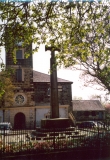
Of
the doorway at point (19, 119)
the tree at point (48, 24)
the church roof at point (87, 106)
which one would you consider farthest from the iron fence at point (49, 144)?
the church roof at point (87, 106)

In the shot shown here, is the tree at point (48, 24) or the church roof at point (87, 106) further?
the church roof at point (87, 106)

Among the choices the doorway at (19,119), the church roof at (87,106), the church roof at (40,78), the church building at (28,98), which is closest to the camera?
the church building at (28,98)

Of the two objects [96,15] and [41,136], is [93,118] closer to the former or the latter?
[41,136]

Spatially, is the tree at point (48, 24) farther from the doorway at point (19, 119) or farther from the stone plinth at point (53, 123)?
the doorway at point (19, 119)

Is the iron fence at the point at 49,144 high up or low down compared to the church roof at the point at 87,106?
down

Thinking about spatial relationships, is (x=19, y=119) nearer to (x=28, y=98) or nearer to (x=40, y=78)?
(x=28, y=98)

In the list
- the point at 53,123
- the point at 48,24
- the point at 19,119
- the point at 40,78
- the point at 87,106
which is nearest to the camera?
the point at 48,24

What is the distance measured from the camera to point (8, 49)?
35.9 ft

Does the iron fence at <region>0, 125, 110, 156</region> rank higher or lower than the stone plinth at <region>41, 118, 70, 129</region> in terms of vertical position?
lower

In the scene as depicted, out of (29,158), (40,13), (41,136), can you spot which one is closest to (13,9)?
(40,13)

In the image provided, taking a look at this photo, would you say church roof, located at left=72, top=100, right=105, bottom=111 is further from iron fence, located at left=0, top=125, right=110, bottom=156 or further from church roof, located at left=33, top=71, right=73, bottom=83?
iron fence, located at left=0, top=125, right=110, bottom=156

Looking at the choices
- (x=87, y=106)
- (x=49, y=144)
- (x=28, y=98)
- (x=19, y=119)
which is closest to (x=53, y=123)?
(x=49, y=144)

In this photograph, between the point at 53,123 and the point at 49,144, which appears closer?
the point at 49,144

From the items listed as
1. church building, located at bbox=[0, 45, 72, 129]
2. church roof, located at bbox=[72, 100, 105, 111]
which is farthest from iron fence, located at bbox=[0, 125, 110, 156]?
church roof, located at bbox=[72, 100, 105, 111]
